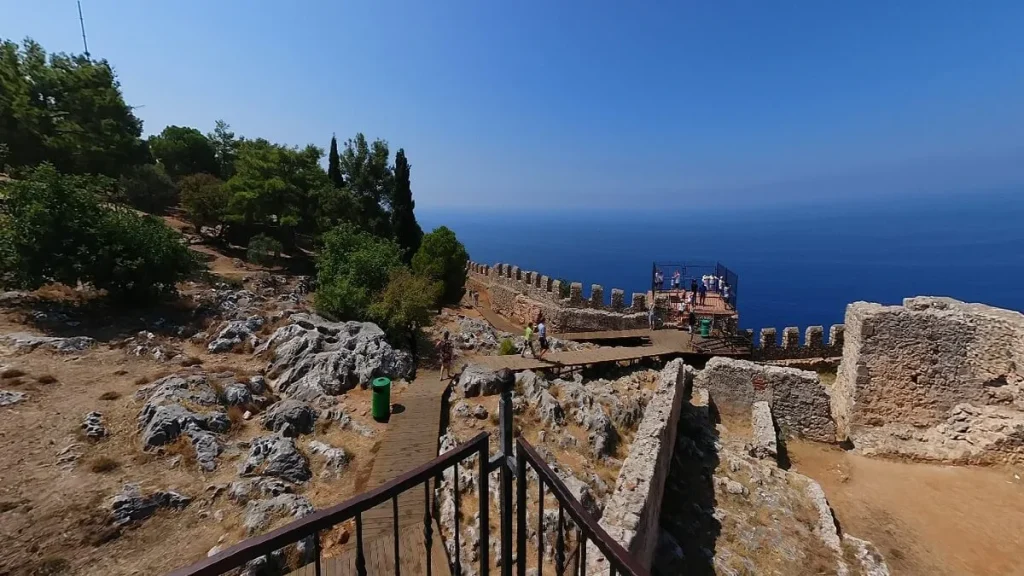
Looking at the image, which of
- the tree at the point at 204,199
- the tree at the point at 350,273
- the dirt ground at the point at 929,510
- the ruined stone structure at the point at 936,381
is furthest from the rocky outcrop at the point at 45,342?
the ruined stone structure at the point at 936,381

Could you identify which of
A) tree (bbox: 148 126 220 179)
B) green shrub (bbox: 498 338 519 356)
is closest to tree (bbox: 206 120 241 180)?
tree (bbox: 148 126 220 179)

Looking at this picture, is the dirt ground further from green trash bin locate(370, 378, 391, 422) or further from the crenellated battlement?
green trash bin locate(370, 378, 391, 422)

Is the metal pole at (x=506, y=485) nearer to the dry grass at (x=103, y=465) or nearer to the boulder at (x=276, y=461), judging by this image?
the boulder at (x=276, y=461)

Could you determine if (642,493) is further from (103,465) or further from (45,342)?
(45,342)

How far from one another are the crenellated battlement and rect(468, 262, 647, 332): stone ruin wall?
4811 millimetres

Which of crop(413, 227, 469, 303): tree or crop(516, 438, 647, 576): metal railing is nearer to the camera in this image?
crop(516, 438, 647, 576): metal railing

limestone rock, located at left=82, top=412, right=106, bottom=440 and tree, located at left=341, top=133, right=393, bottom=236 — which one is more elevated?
tree, located at left=341, top=133, right=393, bottom=236

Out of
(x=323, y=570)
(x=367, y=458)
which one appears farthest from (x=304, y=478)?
(x=323, y=570)

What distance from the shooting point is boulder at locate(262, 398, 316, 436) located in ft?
29.4

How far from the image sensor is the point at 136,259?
13.3 m

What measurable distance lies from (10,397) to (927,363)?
2179 centimetres

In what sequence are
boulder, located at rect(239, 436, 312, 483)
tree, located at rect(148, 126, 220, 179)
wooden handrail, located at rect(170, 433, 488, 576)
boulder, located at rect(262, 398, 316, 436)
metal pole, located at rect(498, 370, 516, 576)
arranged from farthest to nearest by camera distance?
tree, located at rect(148, 126, 220, 179) < boulder, located at rect(262, 398, 316, 436) < boulder, located at rect(239, 436, 312, 483) < metal pole, located at rect(498, 370, 516, 576) < wooden handrail, located at rect(170, 433, 488, 576)

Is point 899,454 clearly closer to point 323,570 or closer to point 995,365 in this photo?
point 995,365

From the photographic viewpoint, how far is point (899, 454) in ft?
38.2
